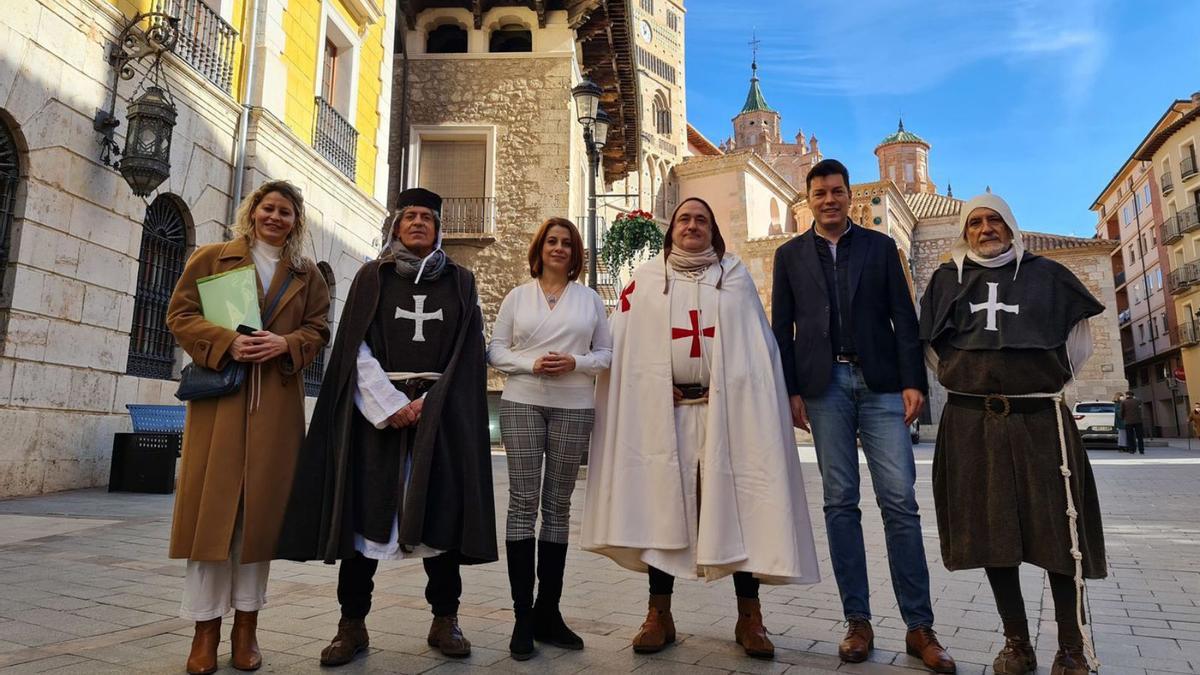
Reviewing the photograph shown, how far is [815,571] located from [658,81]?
74.4 m

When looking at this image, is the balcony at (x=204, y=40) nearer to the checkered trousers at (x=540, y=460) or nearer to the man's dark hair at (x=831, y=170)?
the checkered trousers at (x=540, y=460)

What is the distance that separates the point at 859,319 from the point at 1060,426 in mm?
868

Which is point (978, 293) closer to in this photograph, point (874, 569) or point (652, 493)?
point (652, 493)

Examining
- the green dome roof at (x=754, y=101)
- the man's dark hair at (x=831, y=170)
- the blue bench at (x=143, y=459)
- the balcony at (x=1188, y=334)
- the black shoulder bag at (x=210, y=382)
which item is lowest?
the blue bench at (x=143, y=459)

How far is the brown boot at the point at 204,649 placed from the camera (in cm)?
275

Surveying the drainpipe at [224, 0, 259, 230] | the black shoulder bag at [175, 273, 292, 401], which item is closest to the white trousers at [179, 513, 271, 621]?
the black shoulder bag at [175, 273, 292, 401]

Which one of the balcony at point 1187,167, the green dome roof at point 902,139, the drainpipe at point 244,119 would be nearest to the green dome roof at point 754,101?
the green dome roof at point 902,139

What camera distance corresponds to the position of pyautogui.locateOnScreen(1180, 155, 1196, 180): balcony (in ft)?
116

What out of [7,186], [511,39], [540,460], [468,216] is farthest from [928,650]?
[511,39]

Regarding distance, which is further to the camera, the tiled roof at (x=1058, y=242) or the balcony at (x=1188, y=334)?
the tiled roof at (x=1058, y=242)

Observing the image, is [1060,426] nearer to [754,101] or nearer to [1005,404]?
[1005,404]

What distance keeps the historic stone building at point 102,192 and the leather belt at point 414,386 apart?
6.13 m

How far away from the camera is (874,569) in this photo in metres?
5.11

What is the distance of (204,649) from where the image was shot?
9.13 ft
